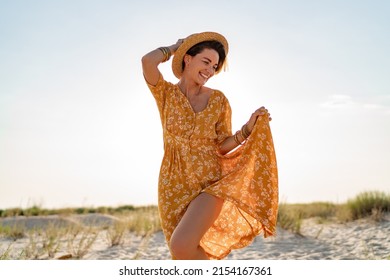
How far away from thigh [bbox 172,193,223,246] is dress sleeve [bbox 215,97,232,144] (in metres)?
0.58

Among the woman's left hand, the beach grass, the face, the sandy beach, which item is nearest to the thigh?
the woman's left hand

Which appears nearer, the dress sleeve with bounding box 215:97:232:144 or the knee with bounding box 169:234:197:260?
the knee with bounding box 169:234:197:260

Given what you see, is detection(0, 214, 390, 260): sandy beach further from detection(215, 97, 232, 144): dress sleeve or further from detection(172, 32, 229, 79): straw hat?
detection(172, 32, 229, 79): straw hat

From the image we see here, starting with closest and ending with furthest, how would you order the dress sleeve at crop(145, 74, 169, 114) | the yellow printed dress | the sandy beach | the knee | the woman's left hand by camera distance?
the knee, the yellow printed dress, the woman's left hand, the dress sleeve at crop(145, 74, 169, 114), the sandy beach

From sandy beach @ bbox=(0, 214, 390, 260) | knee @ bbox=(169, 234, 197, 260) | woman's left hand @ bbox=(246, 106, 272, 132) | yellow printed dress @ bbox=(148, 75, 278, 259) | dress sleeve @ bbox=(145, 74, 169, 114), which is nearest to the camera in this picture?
knee @ bbox=(169, 234, 197, 260)

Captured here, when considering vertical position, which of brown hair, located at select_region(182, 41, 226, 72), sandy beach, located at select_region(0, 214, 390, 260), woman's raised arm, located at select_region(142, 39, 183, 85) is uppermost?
brown hair, located at select_region(182, 41, 226, 72)

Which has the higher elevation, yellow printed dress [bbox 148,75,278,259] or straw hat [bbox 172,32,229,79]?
straw hat [bbox 172,32,229,79]

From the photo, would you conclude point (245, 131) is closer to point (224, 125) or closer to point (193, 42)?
point (224, 125)

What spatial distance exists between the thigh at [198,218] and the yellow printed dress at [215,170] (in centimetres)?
11

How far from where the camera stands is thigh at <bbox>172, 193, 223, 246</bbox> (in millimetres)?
3695

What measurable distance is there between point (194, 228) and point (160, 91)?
4.05ft
